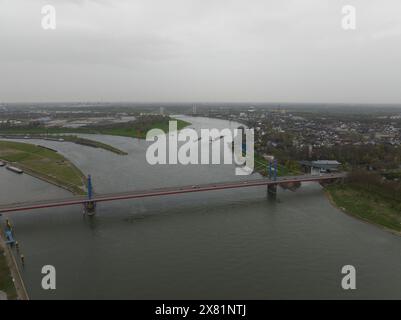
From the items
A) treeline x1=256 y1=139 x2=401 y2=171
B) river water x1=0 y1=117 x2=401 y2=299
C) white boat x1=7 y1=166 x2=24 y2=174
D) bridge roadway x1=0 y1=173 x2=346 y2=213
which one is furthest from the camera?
treeline x1=256 y1=139 x2=401 y2=171

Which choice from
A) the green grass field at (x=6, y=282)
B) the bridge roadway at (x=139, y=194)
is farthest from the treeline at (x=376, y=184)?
the green grass field at (x=6, y=282)

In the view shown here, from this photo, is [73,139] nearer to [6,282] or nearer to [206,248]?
[6,282]

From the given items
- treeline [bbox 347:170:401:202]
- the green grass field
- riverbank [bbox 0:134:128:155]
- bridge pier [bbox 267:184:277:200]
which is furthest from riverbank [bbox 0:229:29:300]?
riverbank [bbox 0:134:128:155]

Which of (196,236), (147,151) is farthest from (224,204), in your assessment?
(147,151)

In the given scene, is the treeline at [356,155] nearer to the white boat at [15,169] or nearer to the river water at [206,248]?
the river water at [206,248]

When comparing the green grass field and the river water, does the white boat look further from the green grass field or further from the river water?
the green grass field

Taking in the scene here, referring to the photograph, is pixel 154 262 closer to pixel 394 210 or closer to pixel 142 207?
pixel 142 207
